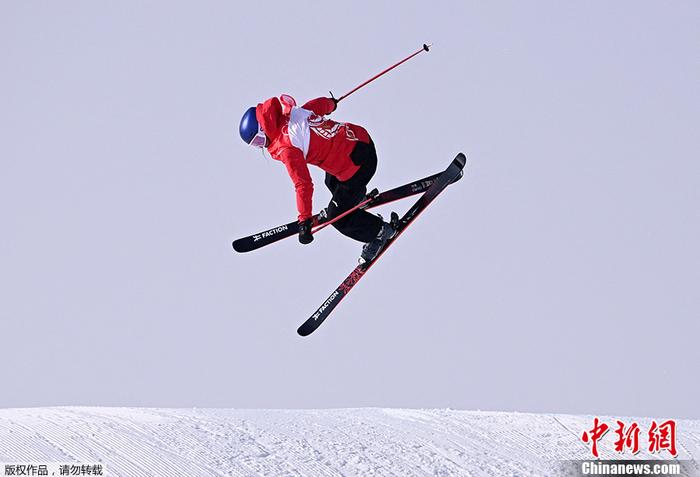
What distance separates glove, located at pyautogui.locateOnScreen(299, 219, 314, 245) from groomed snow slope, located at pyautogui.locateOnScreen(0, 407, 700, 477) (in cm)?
205

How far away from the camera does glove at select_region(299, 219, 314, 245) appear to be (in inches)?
296

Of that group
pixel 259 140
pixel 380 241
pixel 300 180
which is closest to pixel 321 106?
pixel 259 140

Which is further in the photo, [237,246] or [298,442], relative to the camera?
[298,442]

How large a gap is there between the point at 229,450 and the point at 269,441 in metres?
0.44

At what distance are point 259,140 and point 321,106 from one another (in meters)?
0.74

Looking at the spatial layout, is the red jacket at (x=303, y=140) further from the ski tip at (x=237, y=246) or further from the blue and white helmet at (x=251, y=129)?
the ski tip at (x=237, y=246)

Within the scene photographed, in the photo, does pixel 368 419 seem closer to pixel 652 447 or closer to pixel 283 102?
pixel 652 447

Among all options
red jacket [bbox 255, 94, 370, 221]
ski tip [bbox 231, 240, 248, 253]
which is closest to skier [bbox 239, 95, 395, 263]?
red jacket [bbox 255, 94, 370, 221]

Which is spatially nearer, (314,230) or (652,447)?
(314,230)

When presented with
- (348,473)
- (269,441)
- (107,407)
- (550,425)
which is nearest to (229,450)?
(269,441)

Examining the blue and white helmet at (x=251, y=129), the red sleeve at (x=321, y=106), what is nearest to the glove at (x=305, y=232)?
the blue and white helmet at (x=251, y=129)

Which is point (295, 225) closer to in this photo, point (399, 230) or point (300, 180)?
point (399, 230)

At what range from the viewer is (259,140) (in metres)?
7.52

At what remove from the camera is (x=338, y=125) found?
7.92m
